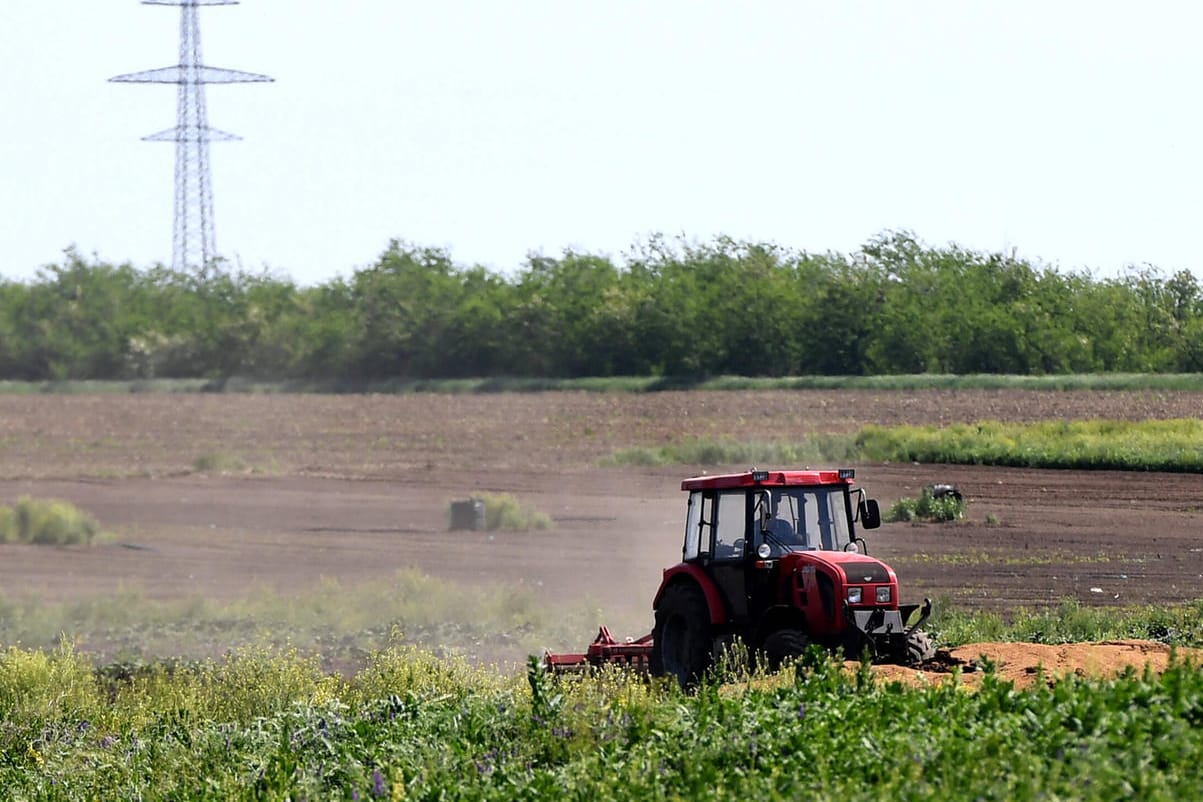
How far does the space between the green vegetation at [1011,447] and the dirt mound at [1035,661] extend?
67.3 ft

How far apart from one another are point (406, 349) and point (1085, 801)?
57.0 metres

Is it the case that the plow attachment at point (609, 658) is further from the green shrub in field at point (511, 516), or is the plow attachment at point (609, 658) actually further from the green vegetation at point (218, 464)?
the green vegetation at point (218, 464)

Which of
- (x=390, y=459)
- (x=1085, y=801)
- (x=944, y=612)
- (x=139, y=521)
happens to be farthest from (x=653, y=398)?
(x=1085, y=801)

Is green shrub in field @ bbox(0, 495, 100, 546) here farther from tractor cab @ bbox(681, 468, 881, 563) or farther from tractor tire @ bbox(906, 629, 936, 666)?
tractor tire @ bbox(906, 629, 936, 666)

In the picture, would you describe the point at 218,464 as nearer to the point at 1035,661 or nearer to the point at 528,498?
the point at 528,498

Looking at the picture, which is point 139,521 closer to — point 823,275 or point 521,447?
point 521,447

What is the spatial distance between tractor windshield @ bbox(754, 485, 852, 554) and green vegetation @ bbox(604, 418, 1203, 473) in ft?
70.0

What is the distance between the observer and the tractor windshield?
1569cm

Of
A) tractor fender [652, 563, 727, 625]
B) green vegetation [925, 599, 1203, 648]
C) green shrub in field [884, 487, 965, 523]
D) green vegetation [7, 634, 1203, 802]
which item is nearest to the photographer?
green vegetation [7, 634, 1203, 802]

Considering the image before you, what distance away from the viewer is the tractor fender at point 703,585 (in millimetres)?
15500

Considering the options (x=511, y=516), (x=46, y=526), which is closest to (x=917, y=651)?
(x=511, y=516)

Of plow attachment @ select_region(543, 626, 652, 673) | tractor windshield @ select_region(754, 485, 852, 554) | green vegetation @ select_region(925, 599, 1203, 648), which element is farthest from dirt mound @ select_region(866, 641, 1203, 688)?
plow attachment @ select_region(543, 626, 652, 673)

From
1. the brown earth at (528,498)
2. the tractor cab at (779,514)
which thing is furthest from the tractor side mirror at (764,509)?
the brown earth at (528,498)

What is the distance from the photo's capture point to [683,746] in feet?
32.0
